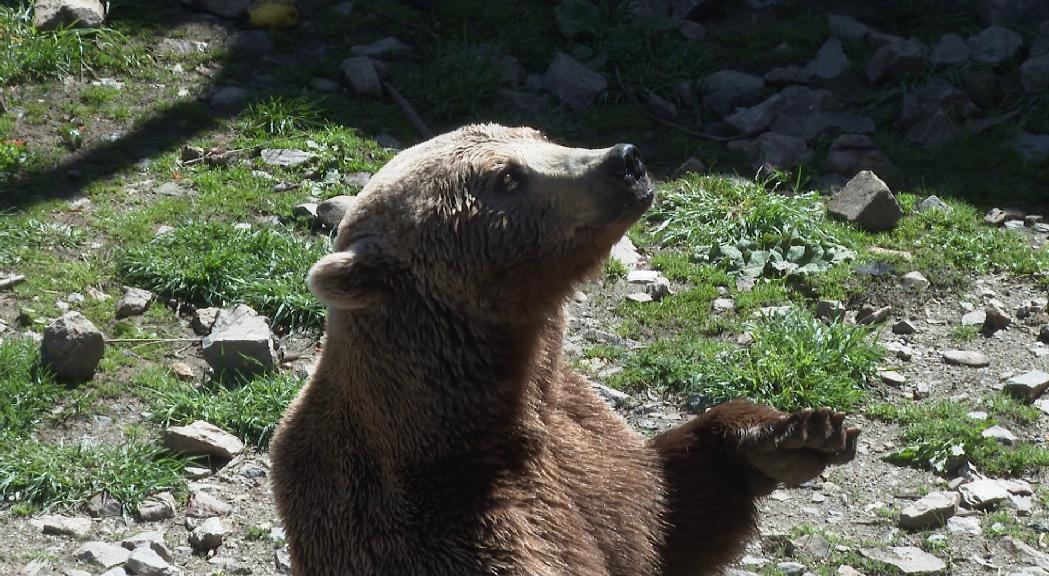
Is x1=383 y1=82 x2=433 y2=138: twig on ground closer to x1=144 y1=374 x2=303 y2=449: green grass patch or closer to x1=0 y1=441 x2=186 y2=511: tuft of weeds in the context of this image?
x1=144 y1=374 x2=303 y2=449: green grass patch

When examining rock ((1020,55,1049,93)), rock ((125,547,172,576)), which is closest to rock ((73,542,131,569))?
rock ((125,547,172,576))

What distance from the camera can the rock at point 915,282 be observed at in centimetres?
666

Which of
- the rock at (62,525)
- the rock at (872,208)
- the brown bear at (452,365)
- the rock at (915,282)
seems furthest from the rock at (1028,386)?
the rock at (62,525)

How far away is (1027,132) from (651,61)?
2.50 metres

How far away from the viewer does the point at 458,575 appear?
3609mm

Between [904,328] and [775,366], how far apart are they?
0.89m

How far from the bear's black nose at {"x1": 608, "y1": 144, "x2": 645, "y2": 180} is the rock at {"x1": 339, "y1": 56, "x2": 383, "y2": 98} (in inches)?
197

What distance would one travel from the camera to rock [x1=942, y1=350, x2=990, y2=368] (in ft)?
19.9

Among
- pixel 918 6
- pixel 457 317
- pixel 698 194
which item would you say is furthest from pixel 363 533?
pixel 918 6

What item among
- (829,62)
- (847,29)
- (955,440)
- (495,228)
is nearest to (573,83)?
(829,62)

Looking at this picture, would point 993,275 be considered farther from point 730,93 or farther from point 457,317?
point 457,317

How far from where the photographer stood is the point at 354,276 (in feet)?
12.0

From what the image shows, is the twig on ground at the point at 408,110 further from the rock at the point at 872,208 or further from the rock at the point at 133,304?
the rock at the point at 872,208

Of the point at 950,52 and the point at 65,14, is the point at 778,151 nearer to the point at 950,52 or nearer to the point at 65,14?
the point at 950,52
